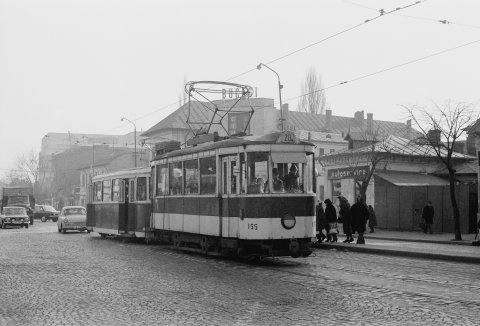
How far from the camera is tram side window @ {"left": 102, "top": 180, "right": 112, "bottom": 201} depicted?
1084 inches

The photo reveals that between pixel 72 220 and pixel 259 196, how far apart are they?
71.6ft

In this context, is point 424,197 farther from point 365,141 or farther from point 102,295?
point 102,295

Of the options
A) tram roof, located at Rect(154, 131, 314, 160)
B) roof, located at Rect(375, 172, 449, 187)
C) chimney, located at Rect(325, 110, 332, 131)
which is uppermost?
chimney, located at Rect(325, 110, 332, 131)

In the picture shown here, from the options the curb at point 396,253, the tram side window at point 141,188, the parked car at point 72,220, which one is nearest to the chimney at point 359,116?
the parked car at point 72,220

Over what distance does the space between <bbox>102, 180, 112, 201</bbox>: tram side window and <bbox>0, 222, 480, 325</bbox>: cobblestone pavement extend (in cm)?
996

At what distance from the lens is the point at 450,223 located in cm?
3212

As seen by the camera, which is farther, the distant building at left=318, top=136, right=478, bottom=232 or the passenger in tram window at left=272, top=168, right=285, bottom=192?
the distant building at left=318, top=136, right=478, bottom=232

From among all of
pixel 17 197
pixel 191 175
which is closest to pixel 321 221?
pixel 191 175

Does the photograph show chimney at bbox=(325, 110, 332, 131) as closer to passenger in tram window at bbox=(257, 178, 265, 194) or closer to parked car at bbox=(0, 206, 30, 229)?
parked car at bbox=(0, 206, 30, 229)

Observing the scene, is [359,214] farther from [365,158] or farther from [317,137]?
[317,137]

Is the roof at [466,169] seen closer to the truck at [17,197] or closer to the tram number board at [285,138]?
the tram number board at [285,138]

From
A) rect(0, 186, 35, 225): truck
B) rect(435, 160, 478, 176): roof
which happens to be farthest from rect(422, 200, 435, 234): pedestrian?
rect(0, 186, 35, 225): truck

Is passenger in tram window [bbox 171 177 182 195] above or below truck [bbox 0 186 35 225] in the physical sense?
below

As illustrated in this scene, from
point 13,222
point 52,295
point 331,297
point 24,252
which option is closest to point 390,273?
point 331,297
